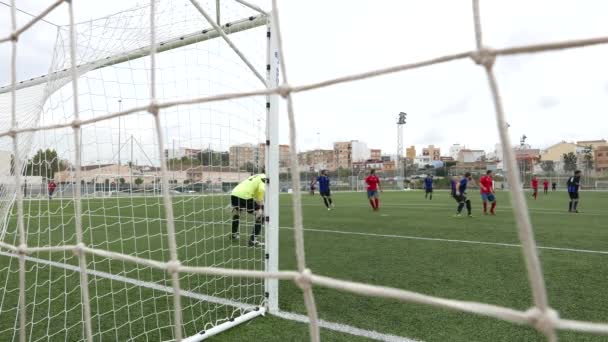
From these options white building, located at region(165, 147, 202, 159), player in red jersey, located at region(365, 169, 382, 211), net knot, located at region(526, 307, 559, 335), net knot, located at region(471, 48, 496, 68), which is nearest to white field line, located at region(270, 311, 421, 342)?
white building, located at region(165, 147, 202, 159)

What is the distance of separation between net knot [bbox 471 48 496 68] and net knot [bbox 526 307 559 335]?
647mm

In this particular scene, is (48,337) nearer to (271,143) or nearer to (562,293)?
(271,143)

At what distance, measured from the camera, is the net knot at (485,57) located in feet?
3.71

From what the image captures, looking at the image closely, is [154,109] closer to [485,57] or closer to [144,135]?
[485,57]

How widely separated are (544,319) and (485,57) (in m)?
0.69

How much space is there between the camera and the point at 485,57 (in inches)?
44.8

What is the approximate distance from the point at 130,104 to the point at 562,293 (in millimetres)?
4697

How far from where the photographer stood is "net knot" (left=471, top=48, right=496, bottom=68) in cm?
113

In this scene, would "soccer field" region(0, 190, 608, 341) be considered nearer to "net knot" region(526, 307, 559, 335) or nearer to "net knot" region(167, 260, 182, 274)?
"net knot" region(167, 260, 182, 274)

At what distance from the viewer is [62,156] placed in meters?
4.34

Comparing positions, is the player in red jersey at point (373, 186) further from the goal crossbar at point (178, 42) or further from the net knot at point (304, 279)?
the net knot at point (304, 279)

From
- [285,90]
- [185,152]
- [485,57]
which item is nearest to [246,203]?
[185,152]

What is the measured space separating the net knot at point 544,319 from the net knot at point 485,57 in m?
0.65

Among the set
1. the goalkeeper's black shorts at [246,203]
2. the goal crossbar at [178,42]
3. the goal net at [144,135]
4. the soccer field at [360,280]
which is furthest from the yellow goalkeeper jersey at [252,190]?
the goal crossbar at [178,42]
